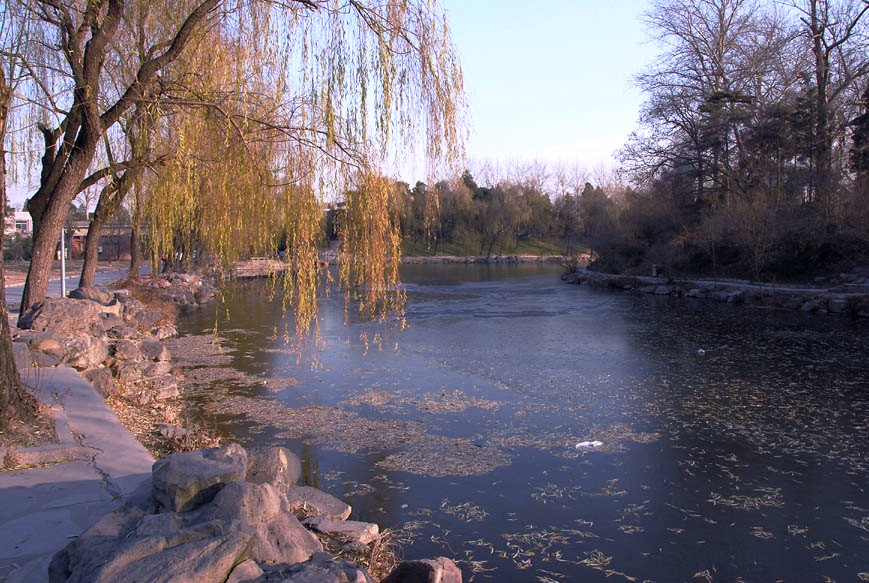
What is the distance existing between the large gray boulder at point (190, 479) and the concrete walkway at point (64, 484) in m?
0.59

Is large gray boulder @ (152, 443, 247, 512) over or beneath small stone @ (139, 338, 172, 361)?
over

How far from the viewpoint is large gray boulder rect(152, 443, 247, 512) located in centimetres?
347

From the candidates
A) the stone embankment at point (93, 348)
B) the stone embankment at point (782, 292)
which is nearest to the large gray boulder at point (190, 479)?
the stone embankment at point (93, 348)

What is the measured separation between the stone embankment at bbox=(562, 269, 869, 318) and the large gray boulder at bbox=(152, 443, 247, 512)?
63.2ft

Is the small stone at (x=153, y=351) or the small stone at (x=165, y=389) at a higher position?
the small stone at (x=153, y=351)

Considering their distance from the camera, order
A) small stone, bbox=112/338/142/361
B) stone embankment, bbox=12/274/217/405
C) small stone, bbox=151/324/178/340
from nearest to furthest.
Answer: stone embankment, bbox=12/274/217/405, small stone, bbox=112/338/142/361, small stone, bbox=151/324/178/340

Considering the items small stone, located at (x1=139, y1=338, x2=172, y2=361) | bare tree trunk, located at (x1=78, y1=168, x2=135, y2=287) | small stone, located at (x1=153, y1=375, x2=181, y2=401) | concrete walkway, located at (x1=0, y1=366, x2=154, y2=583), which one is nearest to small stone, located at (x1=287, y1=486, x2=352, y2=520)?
concrete walkway, located at (x1=0, y1=366, x2=154, y2=583)

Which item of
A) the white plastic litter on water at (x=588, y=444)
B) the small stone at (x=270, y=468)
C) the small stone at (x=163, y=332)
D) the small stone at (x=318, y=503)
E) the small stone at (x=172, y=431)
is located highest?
the small stone at (x=270, y=468)

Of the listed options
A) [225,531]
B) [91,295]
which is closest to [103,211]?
[91,295]

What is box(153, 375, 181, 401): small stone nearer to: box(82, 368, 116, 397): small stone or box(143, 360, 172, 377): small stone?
box(143, 360, 172, 377): small stone

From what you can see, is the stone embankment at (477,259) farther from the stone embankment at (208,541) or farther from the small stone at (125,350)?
the stone embankment at (208,541)

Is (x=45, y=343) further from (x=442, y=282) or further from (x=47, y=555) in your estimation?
(x=442, y=282)

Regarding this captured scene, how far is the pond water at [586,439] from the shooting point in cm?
505

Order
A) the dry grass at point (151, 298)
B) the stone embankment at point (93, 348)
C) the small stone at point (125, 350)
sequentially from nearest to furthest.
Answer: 1. the stone embankment at point (93, 348)
2. the small stone at point (125, 350)
3. the dry grass at point (151, 298)
